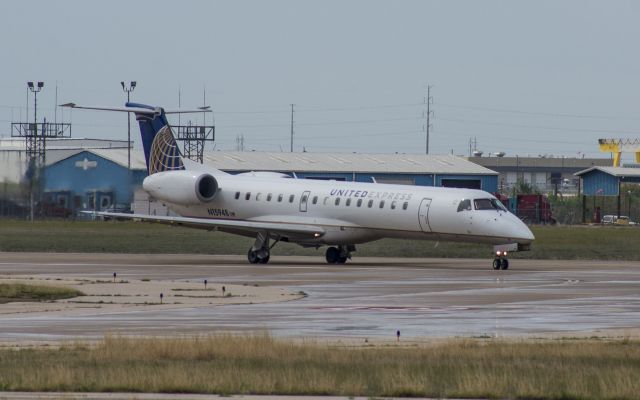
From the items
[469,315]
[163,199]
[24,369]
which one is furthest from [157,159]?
[24,369]

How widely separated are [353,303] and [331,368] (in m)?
12.3

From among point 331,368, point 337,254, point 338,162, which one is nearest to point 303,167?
point 338,162

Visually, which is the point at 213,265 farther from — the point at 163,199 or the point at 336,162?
the point at 336,162

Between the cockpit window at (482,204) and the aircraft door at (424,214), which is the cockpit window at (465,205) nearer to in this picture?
the cockpit window at (482,204)

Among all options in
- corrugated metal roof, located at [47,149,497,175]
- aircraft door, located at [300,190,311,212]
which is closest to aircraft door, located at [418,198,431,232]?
aircraft door, located at [300,190,311,212]

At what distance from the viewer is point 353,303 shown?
99.1 ft

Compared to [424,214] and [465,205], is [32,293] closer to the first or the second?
[424,214]

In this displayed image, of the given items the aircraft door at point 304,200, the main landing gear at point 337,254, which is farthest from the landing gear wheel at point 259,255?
the main landing gear at point 337,254

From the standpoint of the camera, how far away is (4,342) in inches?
843

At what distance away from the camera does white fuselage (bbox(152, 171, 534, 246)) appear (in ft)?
148

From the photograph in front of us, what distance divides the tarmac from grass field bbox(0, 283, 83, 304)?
1546mm

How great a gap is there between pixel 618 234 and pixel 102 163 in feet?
116

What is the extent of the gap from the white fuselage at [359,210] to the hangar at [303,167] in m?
26.3

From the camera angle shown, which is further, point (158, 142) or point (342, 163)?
point (342, 163)
